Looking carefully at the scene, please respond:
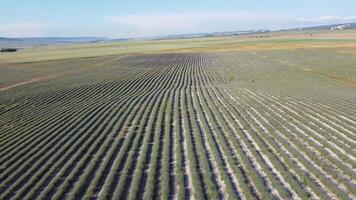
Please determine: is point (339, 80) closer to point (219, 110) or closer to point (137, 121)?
point (219, 110)

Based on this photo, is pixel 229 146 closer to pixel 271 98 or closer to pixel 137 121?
pixel 137 121

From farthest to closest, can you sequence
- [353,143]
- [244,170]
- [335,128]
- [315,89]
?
[315,89], [335,128], [353,143], [244,170]

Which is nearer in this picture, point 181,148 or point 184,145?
point 181,148

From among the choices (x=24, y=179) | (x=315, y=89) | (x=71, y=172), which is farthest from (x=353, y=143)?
(x=315, y=89)

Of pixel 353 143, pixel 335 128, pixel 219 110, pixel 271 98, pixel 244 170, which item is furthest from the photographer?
pixel 271 98

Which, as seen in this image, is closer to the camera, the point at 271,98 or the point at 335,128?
the point at 335,128

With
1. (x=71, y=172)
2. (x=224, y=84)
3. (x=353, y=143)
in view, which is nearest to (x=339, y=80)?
(x=224, y=84)
